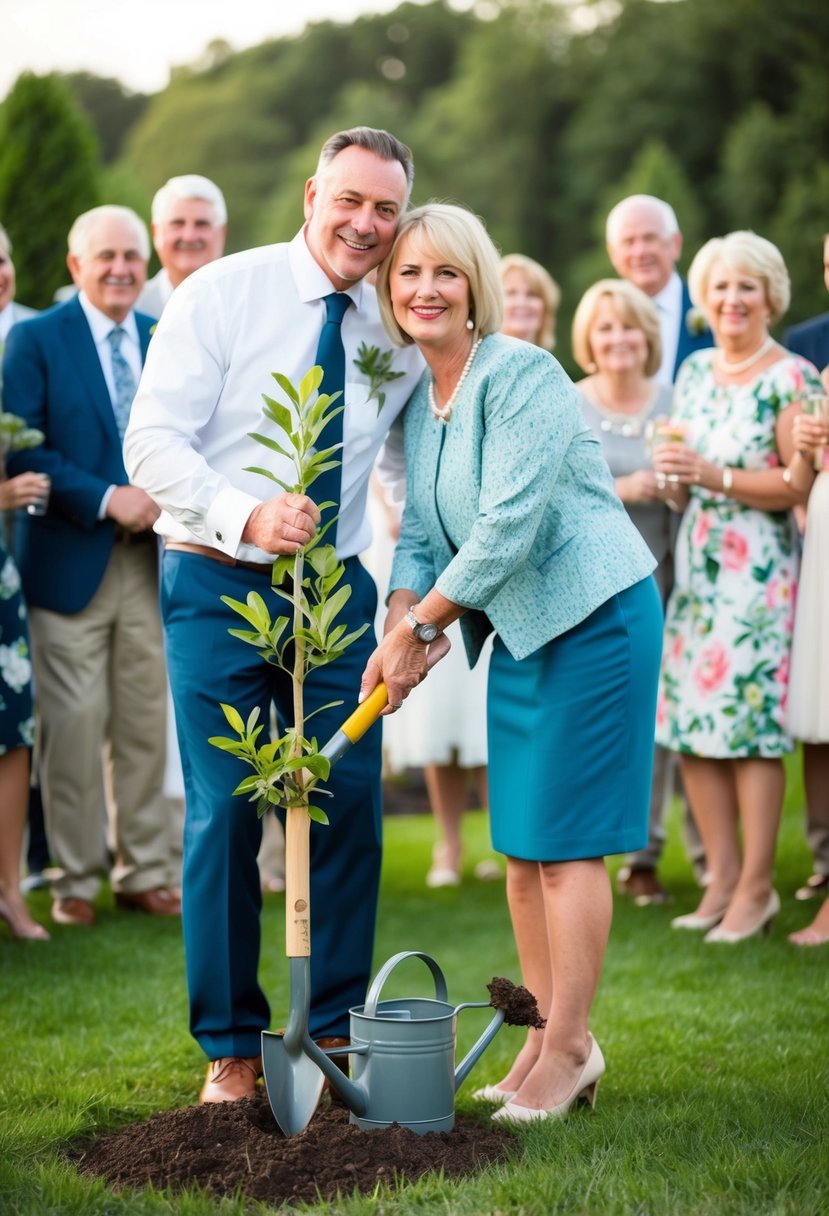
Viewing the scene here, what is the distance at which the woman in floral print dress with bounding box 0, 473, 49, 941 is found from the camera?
5227 mm

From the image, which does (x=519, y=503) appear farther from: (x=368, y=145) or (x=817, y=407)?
(x=817, y=407)

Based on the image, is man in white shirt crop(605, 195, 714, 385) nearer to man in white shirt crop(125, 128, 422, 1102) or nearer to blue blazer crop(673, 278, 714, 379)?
blue blazer crop(673, 278, 714, 379)

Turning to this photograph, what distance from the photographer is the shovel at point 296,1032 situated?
9.99 feet

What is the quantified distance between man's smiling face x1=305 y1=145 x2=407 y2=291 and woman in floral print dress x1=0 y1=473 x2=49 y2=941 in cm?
216

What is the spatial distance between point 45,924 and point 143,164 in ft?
126

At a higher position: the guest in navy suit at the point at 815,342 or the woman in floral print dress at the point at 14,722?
the guest in navy suit at the point at 815,342

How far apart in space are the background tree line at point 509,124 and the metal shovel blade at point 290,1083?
43.8ft

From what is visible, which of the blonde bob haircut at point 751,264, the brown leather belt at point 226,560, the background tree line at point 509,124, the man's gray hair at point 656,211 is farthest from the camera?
the background tree line at point 509,124

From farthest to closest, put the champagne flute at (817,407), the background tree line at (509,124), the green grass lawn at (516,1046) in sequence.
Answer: the background tree line at (509,124) → the champagne flute at (817,407) → the green grass lawn at (516,1046)

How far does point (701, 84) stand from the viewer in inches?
1199

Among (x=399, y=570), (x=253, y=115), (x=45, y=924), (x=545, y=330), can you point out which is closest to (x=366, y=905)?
(x=399, y=570)

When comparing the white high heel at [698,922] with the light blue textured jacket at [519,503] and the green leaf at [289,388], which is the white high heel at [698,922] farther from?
the green leaf at [289,388]

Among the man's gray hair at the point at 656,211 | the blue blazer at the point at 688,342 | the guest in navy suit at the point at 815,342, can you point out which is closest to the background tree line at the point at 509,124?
the man's gray hair at the point at 656,211

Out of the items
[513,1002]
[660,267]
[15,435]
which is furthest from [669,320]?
[513,1002]
